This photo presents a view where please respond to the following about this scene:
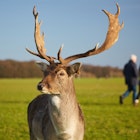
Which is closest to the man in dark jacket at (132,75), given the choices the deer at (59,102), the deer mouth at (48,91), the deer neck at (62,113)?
the deer at (59,102)

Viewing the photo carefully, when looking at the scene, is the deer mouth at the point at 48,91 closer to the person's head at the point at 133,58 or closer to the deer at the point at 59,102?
the deer at the point at 59,102

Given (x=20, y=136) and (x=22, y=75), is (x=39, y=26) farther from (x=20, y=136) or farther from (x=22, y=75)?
(x=22, y=75)

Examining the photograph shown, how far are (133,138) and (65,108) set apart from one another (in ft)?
15.0

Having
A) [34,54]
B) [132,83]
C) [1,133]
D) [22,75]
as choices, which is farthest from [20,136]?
[22,75]

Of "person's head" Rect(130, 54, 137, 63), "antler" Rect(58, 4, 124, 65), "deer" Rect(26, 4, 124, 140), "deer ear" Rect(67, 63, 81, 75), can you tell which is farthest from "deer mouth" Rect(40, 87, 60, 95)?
"person's head" Rect(130, 54, 137, 63)

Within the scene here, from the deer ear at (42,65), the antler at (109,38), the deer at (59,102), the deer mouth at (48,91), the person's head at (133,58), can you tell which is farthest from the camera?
the person's head at (133,58)

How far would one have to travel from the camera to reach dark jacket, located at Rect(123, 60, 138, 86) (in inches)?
773

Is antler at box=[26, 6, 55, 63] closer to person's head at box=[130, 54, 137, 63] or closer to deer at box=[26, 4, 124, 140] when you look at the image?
deer at box=[26, 4, 124, 140]

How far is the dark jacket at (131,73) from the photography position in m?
19.6

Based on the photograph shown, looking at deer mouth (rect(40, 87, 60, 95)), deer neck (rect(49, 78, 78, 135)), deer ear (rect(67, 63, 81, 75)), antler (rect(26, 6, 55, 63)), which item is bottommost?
deer neck (rect(49, 78, 78, 135))

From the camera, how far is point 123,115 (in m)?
15.5

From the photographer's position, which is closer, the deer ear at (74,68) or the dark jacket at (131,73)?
the deer ear at (74,68)

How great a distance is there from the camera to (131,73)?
19953 mm

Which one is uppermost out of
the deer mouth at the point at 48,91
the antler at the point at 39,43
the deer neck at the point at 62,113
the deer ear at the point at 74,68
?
the antler at the point at 39,43
